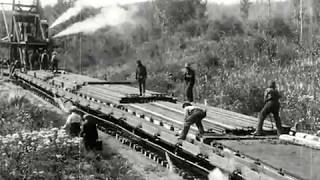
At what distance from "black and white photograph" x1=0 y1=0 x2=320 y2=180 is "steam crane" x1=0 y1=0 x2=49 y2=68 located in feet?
0.25

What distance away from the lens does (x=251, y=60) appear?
23.6 metres

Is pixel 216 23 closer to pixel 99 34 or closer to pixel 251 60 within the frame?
pixel 251 60

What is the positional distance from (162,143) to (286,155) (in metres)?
3.72

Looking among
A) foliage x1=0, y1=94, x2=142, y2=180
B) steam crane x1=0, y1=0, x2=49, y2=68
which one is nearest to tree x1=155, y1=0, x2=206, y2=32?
steam crane x1=0, y1=0, x2=49, y2=68

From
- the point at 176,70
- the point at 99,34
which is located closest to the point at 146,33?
the point at 99,34

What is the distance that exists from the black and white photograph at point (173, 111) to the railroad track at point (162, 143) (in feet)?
0.10

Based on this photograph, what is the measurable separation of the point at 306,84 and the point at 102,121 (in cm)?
720

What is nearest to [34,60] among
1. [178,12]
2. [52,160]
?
[178,12]

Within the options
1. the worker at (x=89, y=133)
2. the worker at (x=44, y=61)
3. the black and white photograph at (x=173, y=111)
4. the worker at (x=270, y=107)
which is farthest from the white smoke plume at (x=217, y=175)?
the worker at (x=44, y=61)

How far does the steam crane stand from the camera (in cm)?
2792

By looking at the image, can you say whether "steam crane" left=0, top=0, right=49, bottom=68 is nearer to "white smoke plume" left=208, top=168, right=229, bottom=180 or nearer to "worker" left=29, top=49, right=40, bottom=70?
"worker" left=29, top=49, right=40, bottom=70

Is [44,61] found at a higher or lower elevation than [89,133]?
higher

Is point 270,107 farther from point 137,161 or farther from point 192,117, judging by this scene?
point 137,161

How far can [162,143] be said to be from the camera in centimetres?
1121
